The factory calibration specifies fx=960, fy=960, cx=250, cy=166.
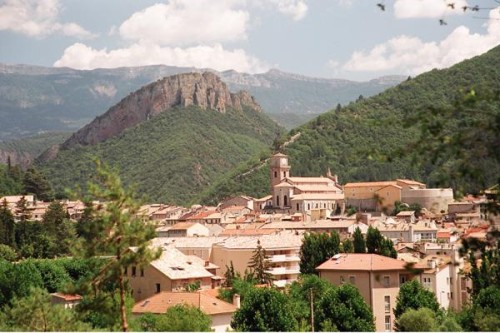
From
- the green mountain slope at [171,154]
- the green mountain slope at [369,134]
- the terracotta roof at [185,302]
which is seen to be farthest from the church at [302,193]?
the terracotta roof at [185,302]

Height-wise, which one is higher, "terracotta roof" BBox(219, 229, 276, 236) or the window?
"terracotta roof" BBox(219, 229, 276, 236)

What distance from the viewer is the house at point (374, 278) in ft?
151

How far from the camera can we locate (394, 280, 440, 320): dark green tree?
41.9 meters

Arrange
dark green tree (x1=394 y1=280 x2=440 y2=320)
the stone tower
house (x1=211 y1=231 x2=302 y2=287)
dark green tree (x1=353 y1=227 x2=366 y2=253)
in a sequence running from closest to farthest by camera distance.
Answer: dark green tree (x1=394 y1=280 x2=440 y2=320) → dark green tree (x1=353 y1=227 x2=366 y2=253) → house (x1=211 y1=231 x2=302 y2=287) → the stone tower

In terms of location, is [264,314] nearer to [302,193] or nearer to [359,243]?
[359,243]

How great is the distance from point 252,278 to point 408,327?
53.4 feet

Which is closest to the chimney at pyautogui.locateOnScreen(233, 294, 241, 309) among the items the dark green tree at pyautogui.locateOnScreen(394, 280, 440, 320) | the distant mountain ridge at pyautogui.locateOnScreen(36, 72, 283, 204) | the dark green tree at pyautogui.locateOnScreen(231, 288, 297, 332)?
the dark green tree at pyautogui.locateOnScreen(231, 288, 297, 332)

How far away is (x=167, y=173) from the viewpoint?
161 meters

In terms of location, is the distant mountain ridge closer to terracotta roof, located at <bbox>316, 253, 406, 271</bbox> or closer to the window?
terracotta roof, located at <bbox>316, 253, 406, 271</bbox>

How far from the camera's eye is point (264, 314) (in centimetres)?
3831

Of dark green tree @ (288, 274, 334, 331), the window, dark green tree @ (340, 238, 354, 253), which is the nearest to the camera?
dark green tree @ (288, 274, 334, 331)

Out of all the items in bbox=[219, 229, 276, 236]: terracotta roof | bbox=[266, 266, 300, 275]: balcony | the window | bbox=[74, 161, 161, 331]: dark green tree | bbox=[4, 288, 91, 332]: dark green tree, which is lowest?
the window

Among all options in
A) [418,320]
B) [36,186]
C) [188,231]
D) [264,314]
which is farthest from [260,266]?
[36,186]

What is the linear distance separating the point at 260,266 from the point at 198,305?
14879mm
